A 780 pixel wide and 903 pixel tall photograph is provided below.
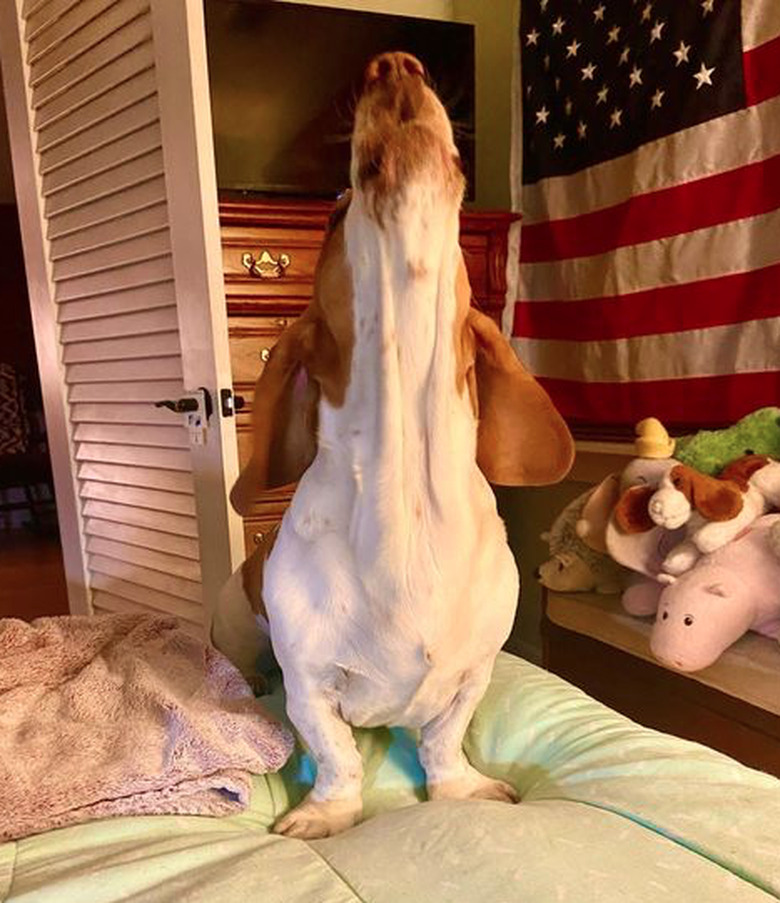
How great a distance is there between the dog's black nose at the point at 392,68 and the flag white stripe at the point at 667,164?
3.59 feet

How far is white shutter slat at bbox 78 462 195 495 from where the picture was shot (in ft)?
5.61

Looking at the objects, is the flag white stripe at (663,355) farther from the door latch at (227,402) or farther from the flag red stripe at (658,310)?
the door latch at (227,402)

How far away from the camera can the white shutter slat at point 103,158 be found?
5.17 ft

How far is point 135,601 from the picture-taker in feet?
6.36

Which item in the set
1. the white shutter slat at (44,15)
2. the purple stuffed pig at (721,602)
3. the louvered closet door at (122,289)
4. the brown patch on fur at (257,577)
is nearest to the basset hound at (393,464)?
the brown patch on fur at (257,577)

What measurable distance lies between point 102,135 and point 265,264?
1.44 ft

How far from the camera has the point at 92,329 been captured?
188 cm

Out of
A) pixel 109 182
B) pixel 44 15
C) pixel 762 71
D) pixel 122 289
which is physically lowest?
pixel 122 289

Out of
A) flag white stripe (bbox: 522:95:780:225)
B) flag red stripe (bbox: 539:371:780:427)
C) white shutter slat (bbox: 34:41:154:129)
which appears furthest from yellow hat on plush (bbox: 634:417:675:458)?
white shutter slat (bbox: 34:41:154:129)

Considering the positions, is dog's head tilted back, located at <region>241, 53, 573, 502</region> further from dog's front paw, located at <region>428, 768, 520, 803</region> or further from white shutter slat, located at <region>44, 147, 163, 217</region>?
white shutter slat, located at <region>44, 147, 163, 217</region>

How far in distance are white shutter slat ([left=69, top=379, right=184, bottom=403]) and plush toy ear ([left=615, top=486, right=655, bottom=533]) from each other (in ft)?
2.93

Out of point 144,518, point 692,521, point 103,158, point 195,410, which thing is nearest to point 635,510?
point 692,521

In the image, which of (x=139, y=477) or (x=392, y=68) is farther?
(x=139, y=477)

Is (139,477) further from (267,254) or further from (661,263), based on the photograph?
(661,263)
